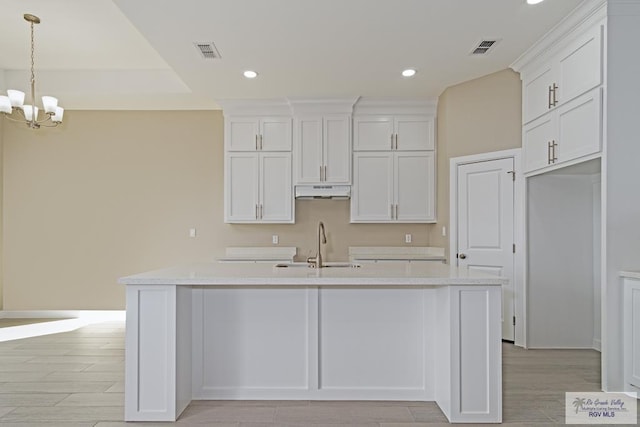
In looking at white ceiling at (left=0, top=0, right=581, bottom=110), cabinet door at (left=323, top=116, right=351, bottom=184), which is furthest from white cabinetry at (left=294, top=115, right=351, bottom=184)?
white ceiling at (left=0, top=0, right=581, bottom=110)

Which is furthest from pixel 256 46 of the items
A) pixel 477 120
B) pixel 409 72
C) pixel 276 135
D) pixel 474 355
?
pixel 474 355

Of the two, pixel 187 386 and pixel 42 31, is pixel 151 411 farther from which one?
pixel 42 31

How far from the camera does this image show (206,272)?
2.82 m

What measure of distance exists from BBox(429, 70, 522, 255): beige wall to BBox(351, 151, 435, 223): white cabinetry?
0.65 feet

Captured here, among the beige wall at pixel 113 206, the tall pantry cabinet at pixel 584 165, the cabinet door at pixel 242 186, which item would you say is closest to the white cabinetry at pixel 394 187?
the beige wall at pixel 113 206

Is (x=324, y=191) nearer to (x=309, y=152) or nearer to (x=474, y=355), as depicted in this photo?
(x=309, y=152)

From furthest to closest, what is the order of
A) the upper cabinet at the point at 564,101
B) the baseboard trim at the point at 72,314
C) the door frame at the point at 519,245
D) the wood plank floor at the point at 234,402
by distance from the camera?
the baseboard trim at the point at 72,314 → the door frame at the point at 519,245 → the upper cabinet at the point at 564,101 → the wood plank floor at the point at 234,402

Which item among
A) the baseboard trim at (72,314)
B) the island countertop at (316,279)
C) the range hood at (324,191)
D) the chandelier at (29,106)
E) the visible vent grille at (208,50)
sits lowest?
the baseboard trim at (72,314)

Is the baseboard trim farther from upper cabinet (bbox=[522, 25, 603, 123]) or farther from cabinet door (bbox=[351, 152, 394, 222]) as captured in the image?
upper cabinet (bbox=[522, 25, 603, 123])

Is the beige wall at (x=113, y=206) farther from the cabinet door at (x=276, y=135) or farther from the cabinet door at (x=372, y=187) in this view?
the cabinet door at (x=276, y=135)

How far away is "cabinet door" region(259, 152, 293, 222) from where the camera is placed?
5.51m

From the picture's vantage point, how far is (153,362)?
104 inches

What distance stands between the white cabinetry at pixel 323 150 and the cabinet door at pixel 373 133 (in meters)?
0.11

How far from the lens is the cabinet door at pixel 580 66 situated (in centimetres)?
320
